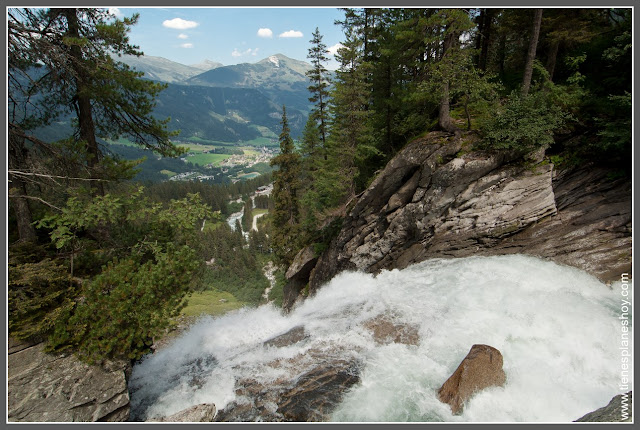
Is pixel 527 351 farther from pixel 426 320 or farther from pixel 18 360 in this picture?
pixel 18 360

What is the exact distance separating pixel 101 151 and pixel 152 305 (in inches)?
254

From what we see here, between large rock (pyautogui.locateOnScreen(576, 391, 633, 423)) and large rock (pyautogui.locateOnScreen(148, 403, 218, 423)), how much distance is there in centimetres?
762

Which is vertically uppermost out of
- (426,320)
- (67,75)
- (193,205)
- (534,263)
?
(67,75)

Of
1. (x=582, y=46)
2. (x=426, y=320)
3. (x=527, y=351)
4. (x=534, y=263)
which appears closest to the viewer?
(x=527, y=351)

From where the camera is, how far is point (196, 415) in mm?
6512

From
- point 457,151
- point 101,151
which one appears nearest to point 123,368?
point 101,151

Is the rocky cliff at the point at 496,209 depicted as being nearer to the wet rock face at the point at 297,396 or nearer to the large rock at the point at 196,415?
the wet rock face at the point at 297,396

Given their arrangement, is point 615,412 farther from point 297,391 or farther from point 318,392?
point 297,391

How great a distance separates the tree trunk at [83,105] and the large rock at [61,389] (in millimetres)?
4006

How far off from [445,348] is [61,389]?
8.92m

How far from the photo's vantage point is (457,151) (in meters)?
13.9

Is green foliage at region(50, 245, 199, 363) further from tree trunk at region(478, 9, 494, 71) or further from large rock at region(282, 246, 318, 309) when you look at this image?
tree trunk at region(478, 9, 494, 71)

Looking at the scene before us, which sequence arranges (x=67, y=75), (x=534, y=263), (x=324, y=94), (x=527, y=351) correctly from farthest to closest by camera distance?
(x=324, y=94)
(x=534, y=263)
(x=67, y=75)
(x=527, y=351)

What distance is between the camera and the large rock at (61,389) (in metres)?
5.83
